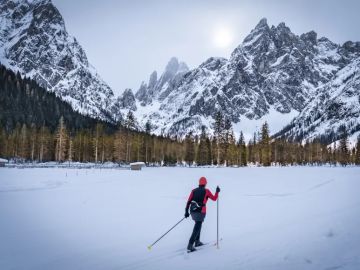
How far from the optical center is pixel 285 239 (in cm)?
1177

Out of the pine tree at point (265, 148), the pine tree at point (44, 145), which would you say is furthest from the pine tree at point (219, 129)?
the pine tree at point (44, 145)

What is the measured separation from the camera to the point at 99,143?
9744cm

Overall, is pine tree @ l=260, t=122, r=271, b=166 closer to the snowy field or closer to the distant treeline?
the distant treeline

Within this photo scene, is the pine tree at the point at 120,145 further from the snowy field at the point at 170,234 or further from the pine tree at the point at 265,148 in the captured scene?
the snowy field at the point at 170,234

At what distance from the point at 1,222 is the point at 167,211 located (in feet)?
26.7

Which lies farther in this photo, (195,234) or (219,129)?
(219,129)

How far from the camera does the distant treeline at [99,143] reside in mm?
95938

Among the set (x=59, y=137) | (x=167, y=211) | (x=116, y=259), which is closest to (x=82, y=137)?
(x=59, y=137)

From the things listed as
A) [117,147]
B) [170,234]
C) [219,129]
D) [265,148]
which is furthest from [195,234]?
[265,148]

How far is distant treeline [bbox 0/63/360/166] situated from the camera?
95938 mm

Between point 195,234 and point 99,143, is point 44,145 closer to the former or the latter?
point 99,143

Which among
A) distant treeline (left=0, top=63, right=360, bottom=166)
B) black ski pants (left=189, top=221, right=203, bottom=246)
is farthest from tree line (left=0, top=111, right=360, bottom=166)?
black ski pants (left=189, top=221, right=203, bottom=246)

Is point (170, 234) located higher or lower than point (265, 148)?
lower

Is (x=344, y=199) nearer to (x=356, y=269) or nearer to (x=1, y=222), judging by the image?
(x=356, y=269)
